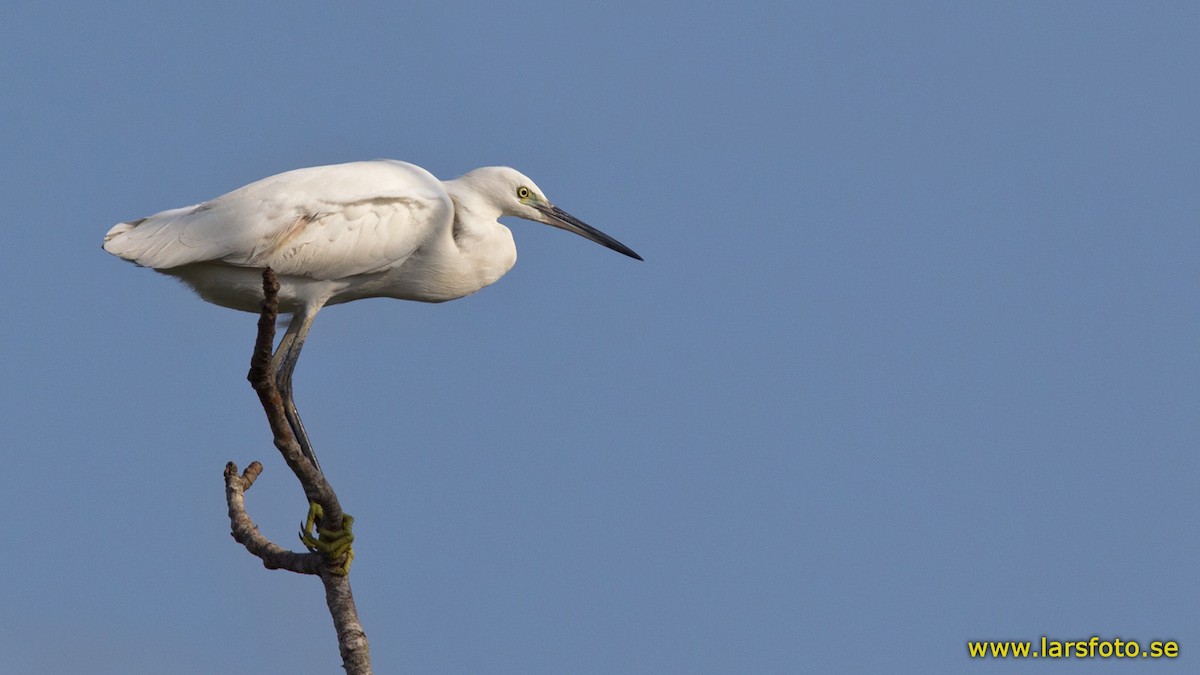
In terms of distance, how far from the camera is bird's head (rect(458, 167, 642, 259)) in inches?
453

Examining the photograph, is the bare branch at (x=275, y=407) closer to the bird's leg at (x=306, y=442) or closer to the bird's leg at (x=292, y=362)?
the bird's leg at (x=306, y=442)

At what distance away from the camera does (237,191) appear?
33.0 feet

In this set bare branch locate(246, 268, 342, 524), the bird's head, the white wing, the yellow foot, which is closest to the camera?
bare branch locate(246, 268, 342, 524)

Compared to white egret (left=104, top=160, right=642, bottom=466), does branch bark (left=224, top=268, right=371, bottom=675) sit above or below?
below

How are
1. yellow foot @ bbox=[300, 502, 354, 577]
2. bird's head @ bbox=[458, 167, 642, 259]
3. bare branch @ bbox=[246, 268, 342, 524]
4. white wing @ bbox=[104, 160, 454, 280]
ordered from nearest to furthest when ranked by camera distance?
bare branch @ bbox=[246, 268, 342, 524] → yellow foot @ bbox=[300, 502, 354, 577] → white wing @ bbox=[104, 160, 454, 280] → bird's head @ bbox=[458, 167, 642, 259]

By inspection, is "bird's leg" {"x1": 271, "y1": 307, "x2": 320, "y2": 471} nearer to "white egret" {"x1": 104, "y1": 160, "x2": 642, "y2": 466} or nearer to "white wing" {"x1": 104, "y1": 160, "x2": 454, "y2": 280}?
"white egret" {"x1": 104, "y1": 160, "x2": 642, "y2": 466}

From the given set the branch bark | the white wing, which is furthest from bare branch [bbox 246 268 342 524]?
the white wing

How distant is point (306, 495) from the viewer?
8102mm

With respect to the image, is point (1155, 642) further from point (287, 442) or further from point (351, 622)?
point (287, 442)

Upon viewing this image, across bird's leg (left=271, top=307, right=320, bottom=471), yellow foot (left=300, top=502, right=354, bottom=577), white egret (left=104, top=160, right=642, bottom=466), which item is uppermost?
white egret (left=104, top=160, right=642, bottom=466)

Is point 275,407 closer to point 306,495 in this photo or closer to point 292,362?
point 306,495

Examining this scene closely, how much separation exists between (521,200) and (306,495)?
4.28 m

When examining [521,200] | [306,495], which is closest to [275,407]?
[306,495]

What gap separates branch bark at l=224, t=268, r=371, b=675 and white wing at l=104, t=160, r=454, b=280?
1.45 meters
